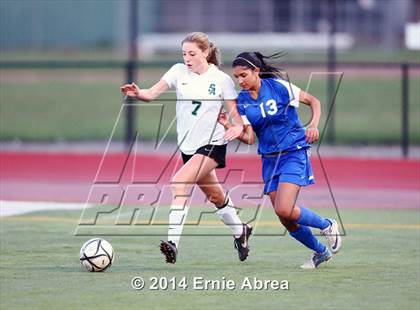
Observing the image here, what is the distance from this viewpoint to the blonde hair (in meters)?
9.58

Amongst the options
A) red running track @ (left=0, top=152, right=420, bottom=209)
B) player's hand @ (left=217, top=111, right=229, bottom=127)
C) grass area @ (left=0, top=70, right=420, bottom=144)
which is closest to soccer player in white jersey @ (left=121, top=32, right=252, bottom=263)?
player's hand @ (left=217, top=111, right=229, bottom=127)

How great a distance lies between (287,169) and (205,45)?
1396 mm

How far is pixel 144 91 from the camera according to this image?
9.43m

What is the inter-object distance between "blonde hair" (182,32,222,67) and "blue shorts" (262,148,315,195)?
3.67ft

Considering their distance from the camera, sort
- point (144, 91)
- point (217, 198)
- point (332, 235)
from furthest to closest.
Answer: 1. point (217, 198)
2. point (332, 235)
3. point (144, 91)

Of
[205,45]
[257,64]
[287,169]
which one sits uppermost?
[205,45]

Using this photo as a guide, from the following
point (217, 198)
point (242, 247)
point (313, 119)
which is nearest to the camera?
point (313, 119)

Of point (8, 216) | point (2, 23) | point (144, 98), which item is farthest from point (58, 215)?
point (2, 23)

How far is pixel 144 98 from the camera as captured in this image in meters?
9.48

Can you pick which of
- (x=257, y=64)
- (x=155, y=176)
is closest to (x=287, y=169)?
(x=257, y=64)

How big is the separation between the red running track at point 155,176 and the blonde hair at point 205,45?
544 centimetres

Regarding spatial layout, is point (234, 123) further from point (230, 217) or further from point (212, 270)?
point (212, 270)

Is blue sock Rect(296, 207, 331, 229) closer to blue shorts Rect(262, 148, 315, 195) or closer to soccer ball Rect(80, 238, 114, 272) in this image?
blue shorts Rect(262, 148, 315, 195)

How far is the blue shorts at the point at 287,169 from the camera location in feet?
30.3
